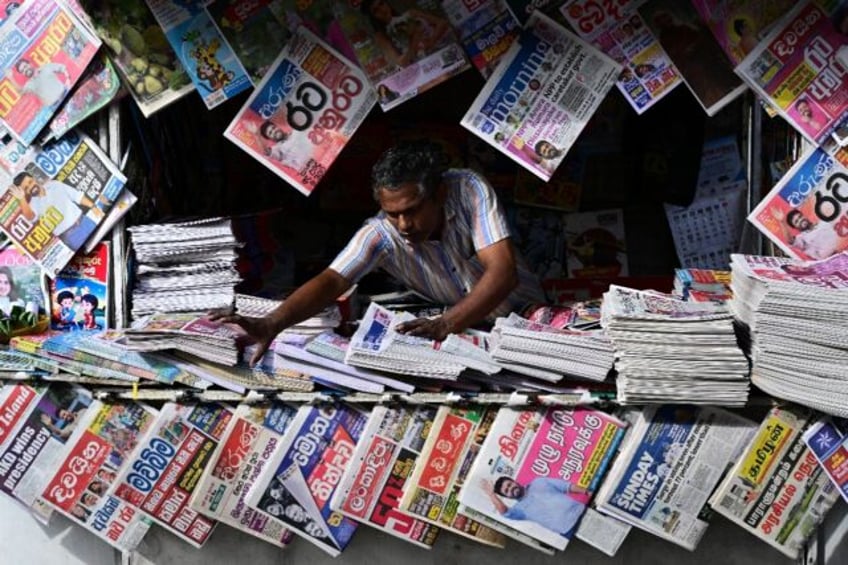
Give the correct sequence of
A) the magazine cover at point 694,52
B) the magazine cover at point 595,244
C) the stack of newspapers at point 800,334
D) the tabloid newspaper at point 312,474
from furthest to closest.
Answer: the magazine cover at point 595,244, the tabloid newspaper at point 312,474, the magazine cover at point 694,52, the stack of newspapers at point 800,334

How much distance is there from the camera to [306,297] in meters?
3.83

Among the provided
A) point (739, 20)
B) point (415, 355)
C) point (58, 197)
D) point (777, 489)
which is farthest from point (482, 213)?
point (58, 197)

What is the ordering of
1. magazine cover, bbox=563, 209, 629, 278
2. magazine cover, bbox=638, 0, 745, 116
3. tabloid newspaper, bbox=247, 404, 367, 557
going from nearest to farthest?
magazine cover, bbox=638, 0, 745, 116 → tabloid newspaper, bbox=247, 404, 367, 557 → magazine cover, bbox=563, 209, 629, 278

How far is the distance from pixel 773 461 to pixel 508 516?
0.74 meters

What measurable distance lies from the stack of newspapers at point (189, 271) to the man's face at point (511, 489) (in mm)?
988

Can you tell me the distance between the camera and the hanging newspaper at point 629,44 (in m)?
3.75

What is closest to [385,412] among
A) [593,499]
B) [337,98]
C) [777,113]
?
[593,499]

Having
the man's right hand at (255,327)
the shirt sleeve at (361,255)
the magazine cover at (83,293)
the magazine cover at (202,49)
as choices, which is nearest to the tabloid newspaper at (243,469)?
the man's right hand at (255,327)

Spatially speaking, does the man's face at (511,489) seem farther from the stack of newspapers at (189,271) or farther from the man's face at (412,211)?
the stack of newspapers at (189,271)

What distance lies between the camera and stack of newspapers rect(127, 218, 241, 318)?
4.01m

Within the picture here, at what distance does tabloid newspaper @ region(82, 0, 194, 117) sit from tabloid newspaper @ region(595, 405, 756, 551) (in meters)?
1.63

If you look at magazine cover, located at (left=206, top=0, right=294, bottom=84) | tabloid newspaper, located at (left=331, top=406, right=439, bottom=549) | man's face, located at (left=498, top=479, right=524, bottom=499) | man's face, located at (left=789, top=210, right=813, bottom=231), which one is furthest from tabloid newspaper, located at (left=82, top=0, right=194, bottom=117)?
man's face, located at (left=789, top=210, right=813, bottom=231)

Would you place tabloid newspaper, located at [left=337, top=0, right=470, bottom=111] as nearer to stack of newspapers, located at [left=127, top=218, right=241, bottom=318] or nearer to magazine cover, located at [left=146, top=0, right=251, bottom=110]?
magazine cover, located at [left=146, top=0, right=251, bottom=110]

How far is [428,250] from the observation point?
404 centimetres
